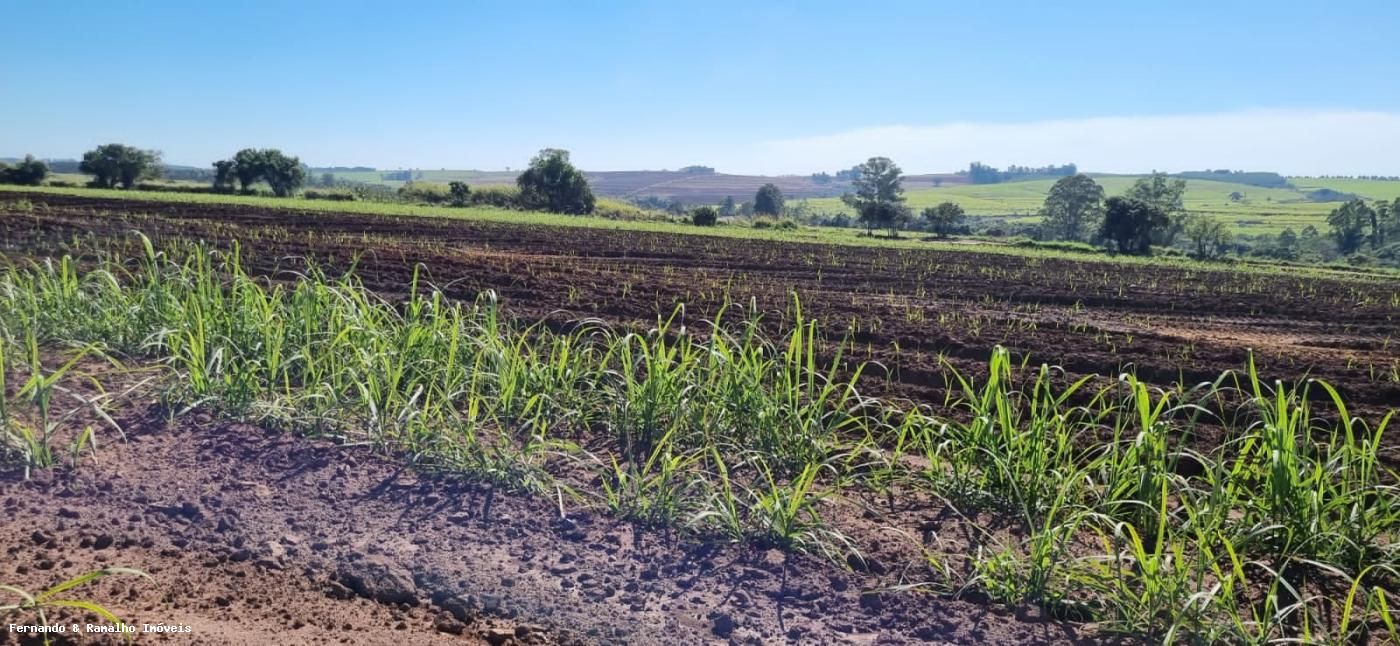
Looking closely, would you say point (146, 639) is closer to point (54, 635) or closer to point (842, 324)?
point (54, 635)

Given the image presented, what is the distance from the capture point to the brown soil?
7.72 feet

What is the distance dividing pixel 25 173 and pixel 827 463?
51464 mm

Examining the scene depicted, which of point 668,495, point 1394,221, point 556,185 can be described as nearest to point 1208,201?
point 1394,221

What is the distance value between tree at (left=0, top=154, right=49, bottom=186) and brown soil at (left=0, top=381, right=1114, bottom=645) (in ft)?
160

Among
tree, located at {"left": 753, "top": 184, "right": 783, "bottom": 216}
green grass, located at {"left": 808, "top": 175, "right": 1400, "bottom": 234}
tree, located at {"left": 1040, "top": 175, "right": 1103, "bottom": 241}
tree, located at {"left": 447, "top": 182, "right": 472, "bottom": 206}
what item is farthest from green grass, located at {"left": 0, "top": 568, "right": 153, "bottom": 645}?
green grass, located at {"left": 808, "top": 175, "right": 1400, "bottom": 234}

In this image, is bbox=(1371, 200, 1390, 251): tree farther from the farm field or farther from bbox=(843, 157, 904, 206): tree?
the farm field

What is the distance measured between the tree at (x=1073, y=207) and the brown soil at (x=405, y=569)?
69233mm

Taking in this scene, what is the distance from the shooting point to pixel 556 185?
1978 inches

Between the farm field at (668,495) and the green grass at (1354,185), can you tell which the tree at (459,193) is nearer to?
the farm field at (668,495)

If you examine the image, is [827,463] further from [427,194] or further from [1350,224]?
[1350,224]

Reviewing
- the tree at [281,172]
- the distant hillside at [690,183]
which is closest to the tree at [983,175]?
the distant hillside at [690,183]

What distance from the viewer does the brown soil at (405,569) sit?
2352 millimetres

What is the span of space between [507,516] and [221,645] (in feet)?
3.30

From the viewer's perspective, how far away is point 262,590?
2.44m
